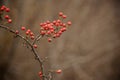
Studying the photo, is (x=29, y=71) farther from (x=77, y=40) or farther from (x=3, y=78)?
(x=77, y=40)

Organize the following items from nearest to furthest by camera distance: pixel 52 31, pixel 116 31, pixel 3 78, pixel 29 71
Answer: pixel 52 31 → pixel 3 78 → pixel 29 71 → pixel 116 31

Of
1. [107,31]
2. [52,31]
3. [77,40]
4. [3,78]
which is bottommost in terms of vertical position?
[52,31]

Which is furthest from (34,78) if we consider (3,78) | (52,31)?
(52,31)

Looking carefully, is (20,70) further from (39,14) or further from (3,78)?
(39,14)

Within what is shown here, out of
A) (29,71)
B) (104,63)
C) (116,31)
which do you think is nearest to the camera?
(29,71)

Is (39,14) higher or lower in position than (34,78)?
higher

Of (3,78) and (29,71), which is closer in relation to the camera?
(3,78)

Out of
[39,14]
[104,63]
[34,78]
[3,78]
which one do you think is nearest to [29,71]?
[34,78]
